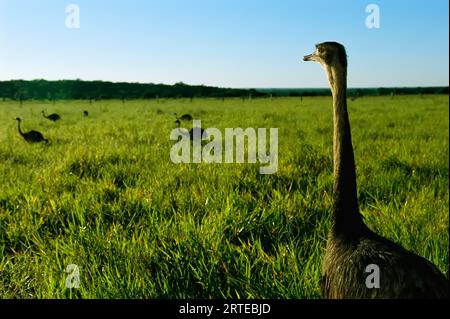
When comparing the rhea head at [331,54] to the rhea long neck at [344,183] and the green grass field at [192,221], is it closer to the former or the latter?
the rhea long neck at [344,183]

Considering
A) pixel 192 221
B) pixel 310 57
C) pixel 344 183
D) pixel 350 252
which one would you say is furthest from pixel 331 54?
pixel 192 221

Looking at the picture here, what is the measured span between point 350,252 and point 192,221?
4.85 ft

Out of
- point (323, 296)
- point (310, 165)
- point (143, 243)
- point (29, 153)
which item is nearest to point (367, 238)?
point (323, 296)

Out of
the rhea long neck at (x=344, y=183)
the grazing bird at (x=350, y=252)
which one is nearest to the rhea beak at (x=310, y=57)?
the grazing bird at (x=350, y=252)

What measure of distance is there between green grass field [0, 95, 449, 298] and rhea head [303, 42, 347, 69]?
4.10ft

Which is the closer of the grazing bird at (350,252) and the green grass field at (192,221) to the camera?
the grazing bird at (350,252)

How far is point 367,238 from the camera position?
2119 mm

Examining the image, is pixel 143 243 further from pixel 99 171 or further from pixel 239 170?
pixel 99 171

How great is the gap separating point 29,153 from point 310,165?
492 centimetres

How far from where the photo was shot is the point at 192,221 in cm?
324

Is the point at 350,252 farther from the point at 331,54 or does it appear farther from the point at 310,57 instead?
the point at 310,57

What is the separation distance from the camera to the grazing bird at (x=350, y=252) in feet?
5.83

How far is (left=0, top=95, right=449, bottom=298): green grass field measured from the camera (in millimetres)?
2553

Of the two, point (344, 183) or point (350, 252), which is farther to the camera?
point (344, 183)
